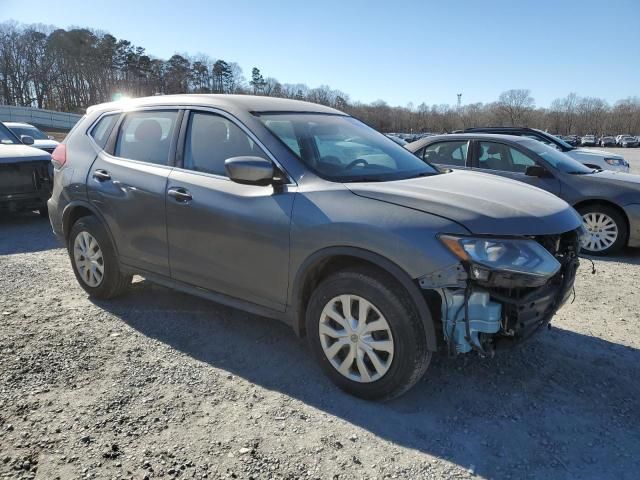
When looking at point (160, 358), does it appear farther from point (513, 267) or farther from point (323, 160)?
point (513, 267)

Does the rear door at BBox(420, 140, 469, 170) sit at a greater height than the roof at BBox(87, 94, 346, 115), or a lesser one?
lesser

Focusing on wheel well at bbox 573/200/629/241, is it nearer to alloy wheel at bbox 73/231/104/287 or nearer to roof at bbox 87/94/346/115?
roof at bbox 87/94/346/115

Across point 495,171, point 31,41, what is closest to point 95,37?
point 31,41

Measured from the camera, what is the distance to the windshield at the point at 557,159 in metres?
6.79

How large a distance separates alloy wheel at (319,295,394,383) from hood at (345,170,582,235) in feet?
2.13

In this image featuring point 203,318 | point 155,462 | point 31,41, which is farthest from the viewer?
point 31,41

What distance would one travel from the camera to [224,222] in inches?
132

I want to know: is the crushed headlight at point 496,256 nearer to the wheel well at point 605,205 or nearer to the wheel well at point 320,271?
the wheel well at point 320,271

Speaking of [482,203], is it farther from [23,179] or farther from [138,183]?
[23,179]

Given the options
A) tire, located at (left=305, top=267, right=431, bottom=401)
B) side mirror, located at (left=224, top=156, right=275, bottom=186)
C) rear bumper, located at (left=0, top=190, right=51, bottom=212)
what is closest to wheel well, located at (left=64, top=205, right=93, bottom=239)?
side mirror, located at (left=224, top=156, right=275, bottom=186)

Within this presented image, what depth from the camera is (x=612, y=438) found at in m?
2.63

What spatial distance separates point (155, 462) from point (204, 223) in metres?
1.61

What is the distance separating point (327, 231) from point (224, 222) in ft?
2.79

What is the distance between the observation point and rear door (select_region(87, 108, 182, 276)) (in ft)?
12.5
